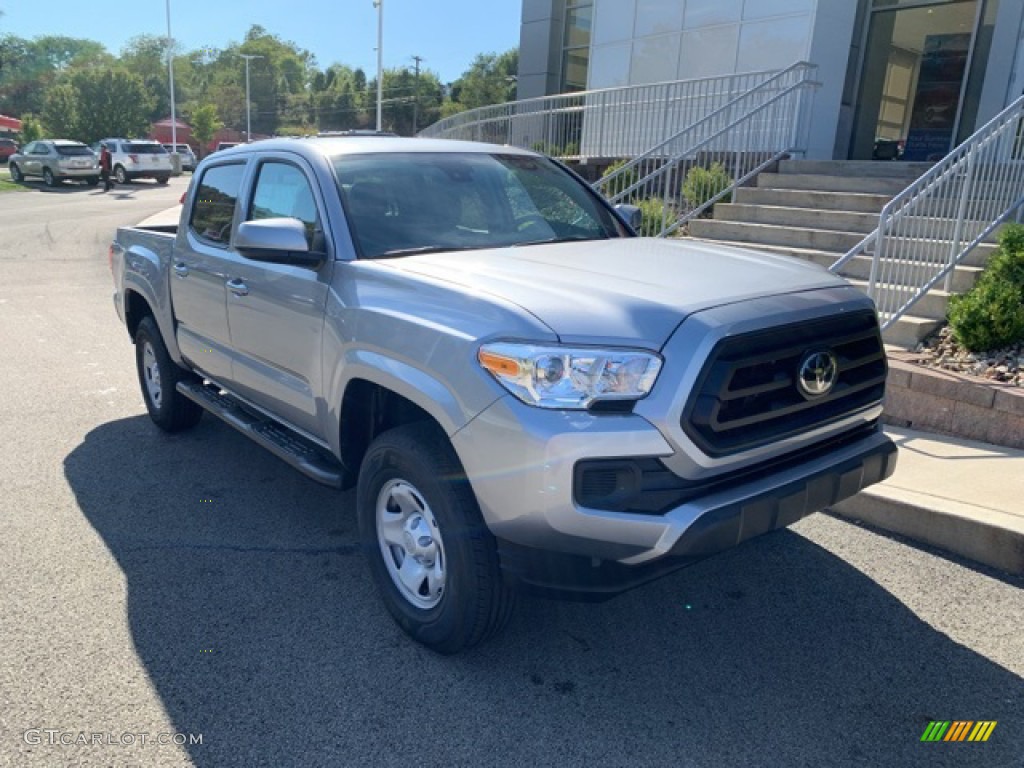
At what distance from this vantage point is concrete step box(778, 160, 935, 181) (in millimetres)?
9461

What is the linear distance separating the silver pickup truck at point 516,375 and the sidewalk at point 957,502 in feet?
3.33

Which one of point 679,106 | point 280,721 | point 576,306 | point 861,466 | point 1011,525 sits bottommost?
point 280,721

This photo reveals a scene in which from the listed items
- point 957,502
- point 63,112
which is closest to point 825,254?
point 957,502

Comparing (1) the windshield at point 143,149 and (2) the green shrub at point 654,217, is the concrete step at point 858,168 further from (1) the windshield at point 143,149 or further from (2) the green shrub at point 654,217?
(1) the windshield at point 143,149

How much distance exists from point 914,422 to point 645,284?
3355 millimetres

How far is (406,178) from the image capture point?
385cm

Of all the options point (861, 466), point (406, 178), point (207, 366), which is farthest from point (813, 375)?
point (207, 366)

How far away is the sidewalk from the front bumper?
1.70 metres

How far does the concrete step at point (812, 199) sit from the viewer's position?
894cm

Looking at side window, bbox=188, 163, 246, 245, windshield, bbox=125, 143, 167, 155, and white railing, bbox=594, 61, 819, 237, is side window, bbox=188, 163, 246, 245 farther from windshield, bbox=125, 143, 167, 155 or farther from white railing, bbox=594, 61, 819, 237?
windshield, bbox=125, 143, 167, 155

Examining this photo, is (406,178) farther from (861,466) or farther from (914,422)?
(914,422)

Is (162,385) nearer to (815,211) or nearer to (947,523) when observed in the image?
(947,523)

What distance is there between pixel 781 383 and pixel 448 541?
128 centimetres

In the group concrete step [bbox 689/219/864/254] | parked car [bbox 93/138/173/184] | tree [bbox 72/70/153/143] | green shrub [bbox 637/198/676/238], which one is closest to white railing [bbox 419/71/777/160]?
green shrub [bbox 637/198/676/238]
